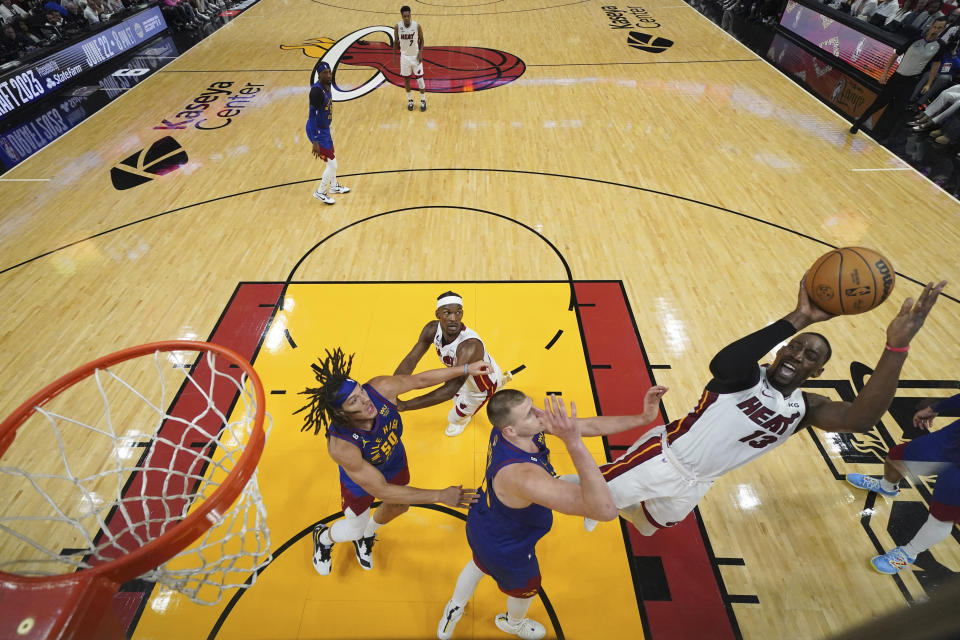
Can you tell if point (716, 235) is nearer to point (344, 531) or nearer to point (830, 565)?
point (830, 565)

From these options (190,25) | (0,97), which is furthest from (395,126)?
(190,25)

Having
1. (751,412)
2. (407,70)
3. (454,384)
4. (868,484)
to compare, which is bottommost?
(868,484)

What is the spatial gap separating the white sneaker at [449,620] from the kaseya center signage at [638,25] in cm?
1322

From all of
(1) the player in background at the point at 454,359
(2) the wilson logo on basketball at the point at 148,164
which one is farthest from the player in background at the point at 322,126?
(1) the player in background at the point at 454,359

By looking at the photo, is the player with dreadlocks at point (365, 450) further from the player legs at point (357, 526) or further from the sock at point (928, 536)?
the sock at point (928, 536)

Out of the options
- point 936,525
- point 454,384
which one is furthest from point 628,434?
point 936,525

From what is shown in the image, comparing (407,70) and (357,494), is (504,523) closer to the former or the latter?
(357,494)

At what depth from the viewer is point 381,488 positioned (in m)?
2.58

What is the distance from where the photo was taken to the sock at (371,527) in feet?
10.8

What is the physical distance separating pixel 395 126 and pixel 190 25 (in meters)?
10.3

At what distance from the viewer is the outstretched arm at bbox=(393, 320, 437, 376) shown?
3424 millimetres

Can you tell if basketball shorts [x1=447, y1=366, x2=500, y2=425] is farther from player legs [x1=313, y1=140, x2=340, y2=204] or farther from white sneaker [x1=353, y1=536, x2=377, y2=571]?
player legs [x1=313, y1=140, x2=340, y2=204]

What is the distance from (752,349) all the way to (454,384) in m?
1.85

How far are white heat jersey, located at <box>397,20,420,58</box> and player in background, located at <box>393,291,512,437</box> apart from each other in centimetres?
736
